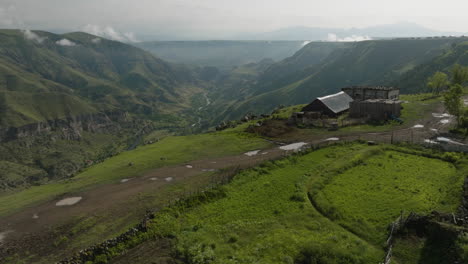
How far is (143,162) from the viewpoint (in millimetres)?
58156

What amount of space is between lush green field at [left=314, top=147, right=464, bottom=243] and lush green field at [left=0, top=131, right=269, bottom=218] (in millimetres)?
24438

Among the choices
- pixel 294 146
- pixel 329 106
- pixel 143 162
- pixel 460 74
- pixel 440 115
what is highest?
pixel 460 74

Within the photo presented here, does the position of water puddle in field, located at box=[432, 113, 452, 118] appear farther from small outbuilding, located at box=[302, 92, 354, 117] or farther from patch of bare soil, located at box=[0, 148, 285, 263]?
patch of bare soil, located at box=[0, 148, 285, 263]

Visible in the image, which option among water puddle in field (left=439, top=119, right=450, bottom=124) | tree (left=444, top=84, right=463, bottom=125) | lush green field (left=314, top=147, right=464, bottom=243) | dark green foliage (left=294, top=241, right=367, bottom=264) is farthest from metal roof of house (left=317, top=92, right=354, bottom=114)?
dark green foliage (left=294, top=241, right=367, bottom=264)

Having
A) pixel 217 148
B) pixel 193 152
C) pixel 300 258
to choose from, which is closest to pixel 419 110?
pixel 217 148

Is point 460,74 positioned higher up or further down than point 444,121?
higher up

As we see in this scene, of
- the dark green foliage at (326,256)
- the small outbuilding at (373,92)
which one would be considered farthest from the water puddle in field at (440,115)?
the dark green foliage at (326,256)

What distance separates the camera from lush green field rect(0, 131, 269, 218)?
48125 mm

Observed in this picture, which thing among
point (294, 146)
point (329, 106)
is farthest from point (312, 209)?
point (329, 106)

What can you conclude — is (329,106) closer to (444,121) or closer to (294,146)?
(444,121)

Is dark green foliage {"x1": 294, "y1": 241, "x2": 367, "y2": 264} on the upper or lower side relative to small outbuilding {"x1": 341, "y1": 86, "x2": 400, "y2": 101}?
lower

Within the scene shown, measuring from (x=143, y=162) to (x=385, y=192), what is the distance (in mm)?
43584

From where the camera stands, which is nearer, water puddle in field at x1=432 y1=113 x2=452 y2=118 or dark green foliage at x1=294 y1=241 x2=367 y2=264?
dark green foliage at x1=294 y1=241 x2=367 y2=264

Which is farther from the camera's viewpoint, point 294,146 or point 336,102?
point 336,102
